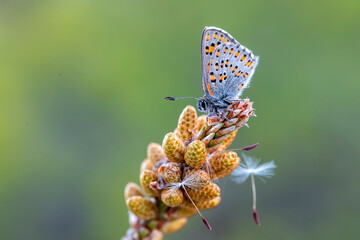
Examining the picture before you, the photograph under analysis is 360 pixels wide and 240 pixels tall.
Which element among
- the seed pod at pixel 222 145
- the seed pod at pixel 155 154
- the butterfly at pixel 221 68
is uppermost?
the butterfly at pixel 221 68

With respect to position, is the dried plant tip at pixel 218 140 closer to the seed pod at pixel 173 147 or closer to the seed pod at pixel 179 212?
the seed pod at pixel 173 147

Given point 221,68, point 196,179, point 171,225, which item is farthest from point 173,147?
point 221,68

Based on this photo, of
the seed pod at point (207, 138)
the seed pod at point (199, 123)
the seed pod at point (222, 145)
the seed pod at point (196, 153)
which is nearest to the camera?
the seed pod at point (196, 153)

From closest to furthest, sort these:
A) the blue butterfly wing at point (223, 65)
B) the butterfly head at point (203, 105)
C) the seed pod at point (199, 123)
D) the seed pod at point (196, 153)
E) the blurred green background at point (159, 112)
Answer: the seed pod at point (196, 153) < the seed pod at point (199, 123) < the butterfly head at point (203, 105) < the blue butterfly wing at point (223, 65) < the blurred green background at point (159, 112)

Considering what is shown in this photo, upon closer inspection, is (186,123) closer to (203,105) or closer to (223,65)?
(203,105)

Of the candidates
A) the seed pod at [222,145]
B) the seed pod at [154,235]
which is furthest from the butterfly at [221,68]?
the seed pod at [154,235]
